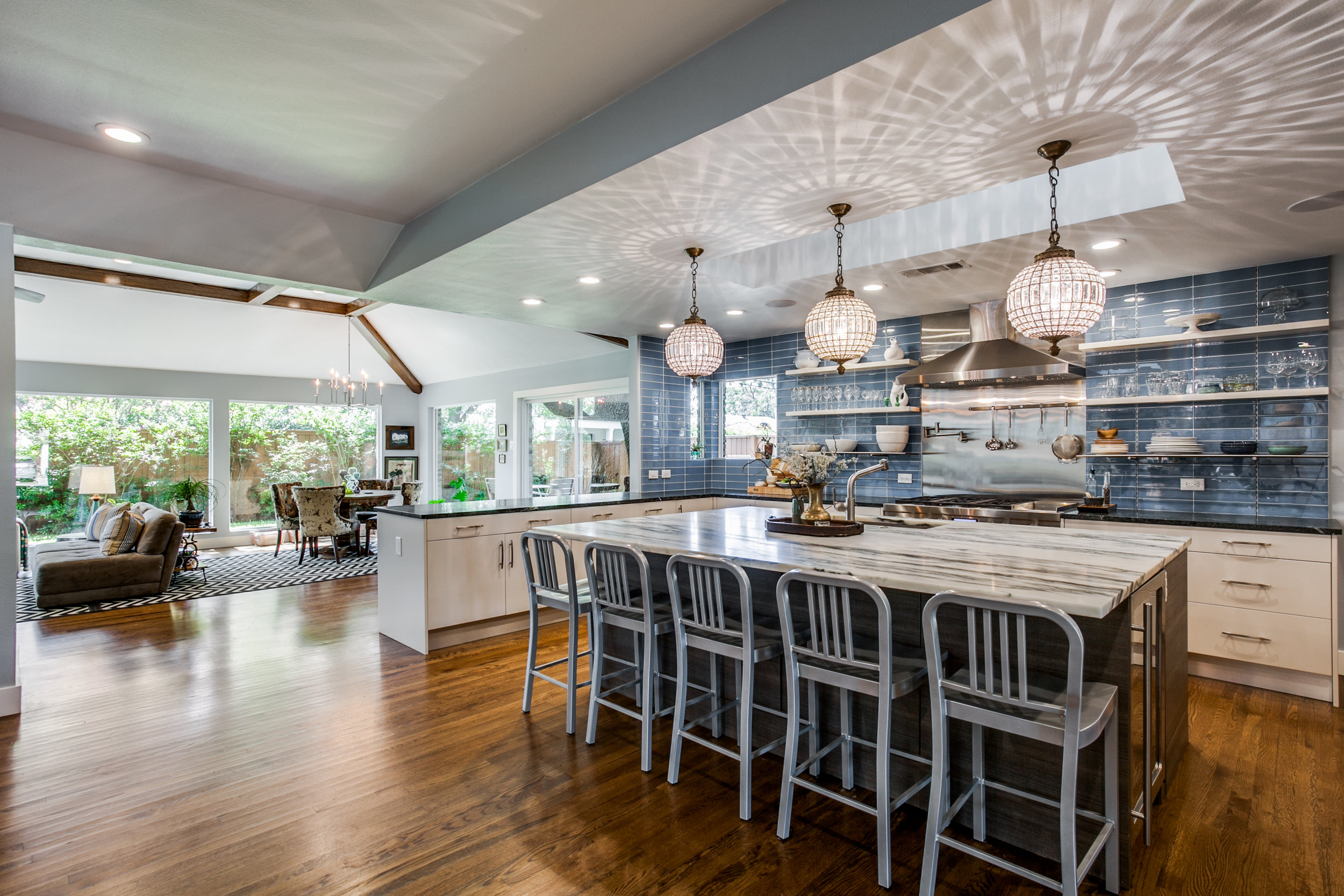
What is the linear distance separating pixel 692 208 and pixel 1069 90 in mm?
1489

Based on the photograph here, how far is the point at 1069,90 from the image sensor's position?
199 centimetres

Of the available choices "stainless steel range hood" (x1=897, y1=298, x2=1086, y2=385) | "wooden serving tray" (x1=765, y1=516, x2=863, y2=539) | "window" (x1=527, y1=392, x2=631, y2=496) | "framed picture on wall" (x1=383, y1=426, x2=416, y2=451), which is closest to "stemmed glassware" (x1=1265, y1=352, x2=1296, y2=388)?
"stainless steel range hood" (x1=897, y1=298, x2=1086, y2=385)

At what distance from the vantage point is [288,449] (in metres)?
9.78

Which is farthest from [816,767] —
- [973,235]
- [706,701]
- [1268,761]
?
[973,235]

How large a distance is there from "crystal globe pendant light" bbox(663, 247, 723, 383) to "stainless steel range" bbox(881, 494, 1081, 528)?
4.58ft

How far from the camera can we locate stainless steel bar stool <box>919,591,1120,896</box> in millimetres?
1579

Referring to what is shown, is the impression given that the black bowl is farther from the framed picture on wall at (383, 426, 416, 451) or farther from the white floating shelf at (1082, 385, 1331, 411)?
the framed picture on wall at (383, 426, 416, 451)

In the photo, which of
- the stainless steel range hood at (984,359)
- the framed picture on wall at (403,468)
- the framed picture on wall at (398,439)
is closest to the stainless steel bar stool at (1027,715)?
the stainless steel range hood at (984,359)

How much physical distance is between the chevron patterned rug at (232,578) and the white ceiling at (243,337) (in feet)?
8.73

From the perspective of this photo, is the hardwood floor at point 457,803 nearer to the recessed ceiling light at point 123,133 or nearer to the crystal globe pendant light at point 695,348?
the crystal globe pendant light at point 695,348

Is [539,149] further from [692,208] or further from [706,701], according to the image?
[706,701]

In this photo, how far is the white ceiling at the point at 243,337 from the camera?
7.41m

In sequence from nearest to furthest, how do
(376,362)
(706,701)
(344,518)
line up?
(706,701), (344,518), (376,362)

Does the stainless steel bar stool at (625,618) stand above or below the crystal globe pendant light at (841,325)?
below
